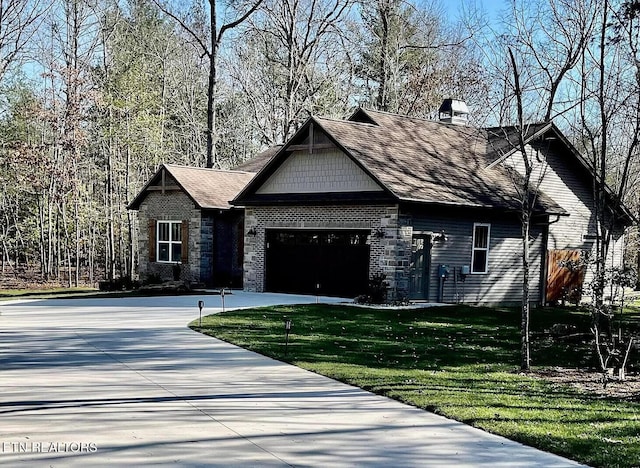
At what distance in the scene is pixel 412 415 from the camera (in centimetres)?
789

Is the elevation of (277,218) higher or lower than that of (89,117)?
lower

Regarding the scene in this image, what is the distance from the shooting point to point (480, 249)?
22.0m

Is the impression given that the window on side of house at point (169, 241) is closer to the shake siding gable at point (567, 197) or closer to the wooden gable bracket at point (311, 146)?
the wooden gable bracket at point (311, 146)

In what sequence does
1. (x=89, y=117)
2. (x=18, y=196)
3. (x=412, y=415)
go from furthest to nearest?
(x=18, y=196), (x=89, y=117), (x=412, y=415)

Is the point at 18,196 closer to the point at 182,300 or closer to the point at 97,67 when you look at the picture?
the point at 97,67

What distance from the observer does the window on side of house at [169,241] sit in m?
26.4

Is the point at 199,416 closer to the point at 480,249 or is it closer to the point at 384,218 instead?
the point at 384,218

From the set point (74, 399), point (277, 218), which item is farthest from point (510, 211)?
point (74, 399)

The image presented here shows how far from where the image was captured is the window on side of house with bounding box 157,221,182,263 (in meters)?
26.4

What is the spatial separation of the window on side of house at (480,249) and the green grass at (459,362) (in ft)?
8.74

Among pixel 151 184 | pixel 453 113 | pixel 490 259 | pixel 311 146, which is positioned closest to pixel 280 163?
pixel 311 146

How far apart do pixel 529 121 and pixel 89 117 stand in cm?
2298

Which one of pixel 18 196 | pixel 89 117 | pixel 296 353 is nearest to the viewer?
pixel 296 353

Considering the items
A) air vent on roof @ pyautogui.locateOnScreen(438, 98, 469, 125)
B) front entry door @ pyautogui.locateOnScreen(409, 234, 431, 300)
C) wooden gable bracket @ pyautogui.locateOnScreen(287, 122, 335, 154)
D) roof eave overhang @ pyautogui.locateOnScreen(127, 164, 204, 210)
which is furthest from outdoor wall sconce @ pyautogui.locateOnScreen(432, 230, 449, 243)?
roof eave overhang @ pyautogui.locateOnScreen(127, 164, 204, 210)
